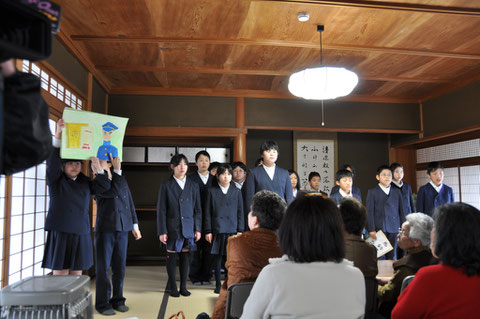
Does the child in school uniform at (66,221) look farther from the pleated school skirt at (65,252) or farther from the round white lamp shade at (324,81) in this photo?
the round white lamp shade at (324,81)

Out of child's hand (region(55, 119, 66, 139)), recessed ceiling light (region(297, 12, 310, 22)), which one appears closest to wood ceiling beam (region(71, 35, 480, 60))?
recessed ceiling light (region(297, 12, 310, 22))

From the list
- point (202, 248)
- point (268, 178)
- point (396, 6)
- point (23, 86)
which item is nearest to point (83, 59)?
point (268, 178)

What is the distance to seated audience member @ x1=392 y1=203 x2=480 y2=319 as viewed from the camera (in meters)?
1.15

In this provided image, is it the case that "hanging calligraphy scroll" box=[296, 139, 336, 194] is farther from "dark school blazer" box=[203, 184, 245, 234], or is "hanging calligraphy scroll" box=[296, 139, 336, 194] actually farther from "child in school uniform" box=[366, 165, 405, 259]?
"dark school blazer" box=[203, 184, 245, 234]

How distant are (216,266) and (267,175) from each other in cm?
117

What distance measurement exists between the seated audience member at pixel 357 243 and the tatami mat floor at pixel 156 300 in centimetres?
164

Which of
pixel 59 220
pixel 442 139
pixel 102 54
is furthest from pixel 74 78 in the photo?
pixel 442 139

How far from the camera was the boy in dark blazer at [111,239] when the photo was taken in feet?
9.59

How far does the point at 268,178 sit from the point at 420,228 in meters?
1.69

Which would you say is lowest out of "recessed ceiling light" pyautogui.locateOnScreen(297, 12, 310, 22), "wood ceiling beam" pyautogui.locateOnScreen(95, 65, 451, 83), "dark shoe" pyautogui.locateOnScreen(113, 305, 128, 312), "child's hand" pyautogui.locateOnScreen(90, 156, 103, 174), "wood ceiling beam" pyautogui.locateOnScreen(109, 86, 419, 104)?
"dark shoe" pyautogui.locateOnScreen(113, 305, 128, 312)

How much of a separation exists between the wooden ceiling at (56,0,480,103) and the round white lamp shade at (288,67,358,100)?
1.05 feet

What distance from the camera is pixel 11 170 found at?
858 millimetres

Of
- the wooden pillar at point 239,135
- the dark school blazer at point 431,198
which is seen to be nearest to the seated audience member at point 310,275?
the dark school blazer at point 431,198

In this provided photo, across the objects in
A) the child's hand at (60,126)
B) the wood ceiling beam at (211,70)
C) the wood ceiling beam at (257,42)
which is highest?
the wood ceiling beam at (257,42)
